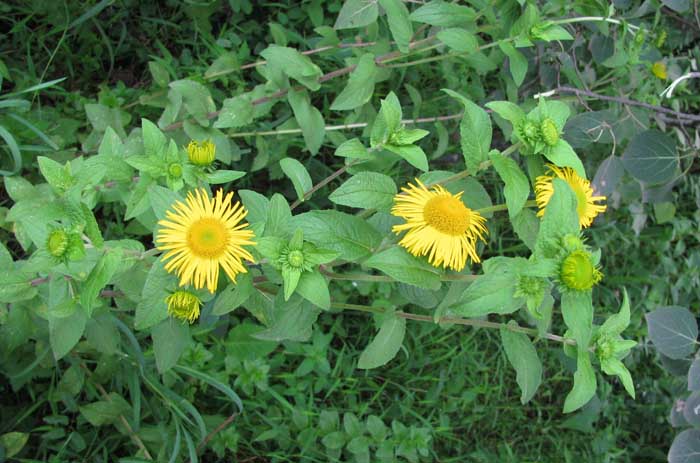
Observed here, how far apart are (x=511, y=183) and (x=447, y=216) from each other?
167 millimetres

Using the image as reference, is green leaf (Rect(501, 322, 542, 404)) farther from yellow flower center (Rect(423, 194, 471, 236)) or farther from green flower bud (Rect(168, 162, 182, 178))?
green flower bud (Rect(168, 162, 182, 178))

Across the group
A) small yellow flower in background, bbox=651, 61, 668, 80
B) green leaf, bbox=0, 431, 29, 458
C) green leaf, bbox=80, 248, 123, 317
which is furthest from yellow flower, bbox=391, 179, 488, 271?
small yellow flower in background, bbox=651, 61, 668, 80

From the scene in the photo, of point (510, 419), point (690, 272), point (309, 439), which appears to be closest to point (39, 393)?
point (309, 439)

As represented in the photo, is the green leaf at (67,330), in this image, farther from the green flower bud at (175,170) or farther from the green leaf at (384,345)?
the green leaf at (384,345)

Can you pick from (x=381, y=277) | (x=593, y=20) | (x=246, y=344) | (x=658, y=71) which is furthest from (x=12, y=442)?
(x=658, y=71)

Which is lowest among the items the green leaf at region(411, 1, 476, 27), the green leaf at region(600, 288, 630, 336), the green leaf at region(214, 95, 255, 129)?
the green leaf at region(600, 288, 630, 336)

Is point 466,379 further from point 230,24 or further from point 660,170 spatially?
point 230,24

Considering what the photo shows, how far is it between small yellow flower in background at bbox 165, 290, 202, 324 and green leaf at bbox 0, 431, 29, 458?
847mm

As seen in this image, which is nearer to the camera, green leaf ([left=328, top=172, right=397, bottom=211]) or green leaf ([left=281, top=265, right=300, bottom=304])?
green leaf ([left=281, top=265, right=300, bottom=304])

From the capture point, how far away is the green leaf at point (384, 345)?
5.05 feet

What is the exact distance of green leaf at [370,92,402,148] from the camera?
1471 mm

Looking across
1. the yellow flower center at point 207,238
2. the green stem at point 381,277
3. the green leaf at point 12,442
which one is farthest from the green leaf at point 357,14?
the green leaf at point 12,442

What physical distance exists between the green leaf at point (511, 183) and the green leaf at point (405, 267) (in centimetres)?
20

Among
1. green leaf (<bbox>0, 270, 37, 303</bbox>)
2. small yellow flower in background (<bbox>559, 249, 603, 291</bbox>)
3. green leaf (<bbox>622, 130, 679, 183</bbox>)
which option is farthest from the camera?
green leaf (<bbox>622, 130, 679, 183</bbox>)
